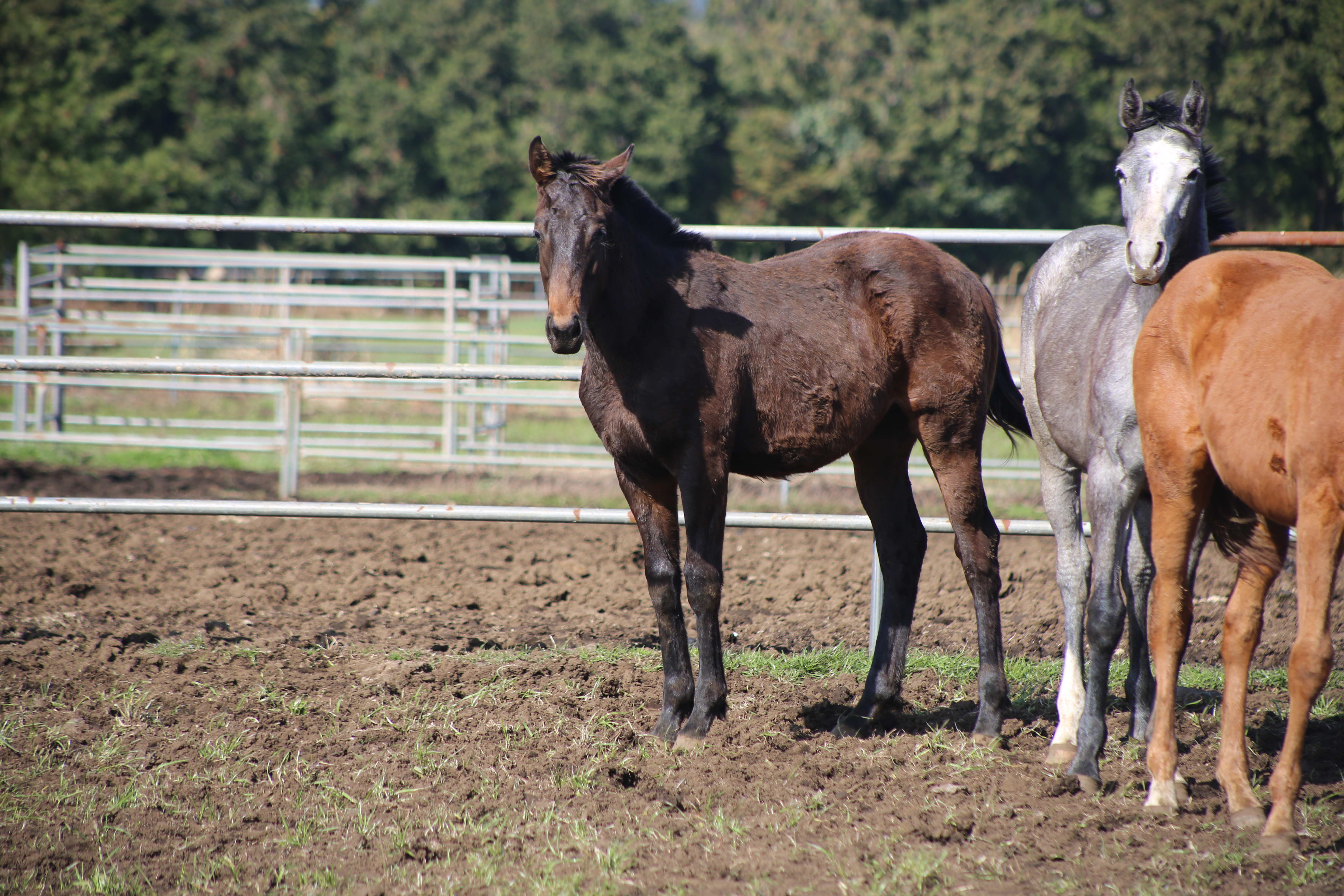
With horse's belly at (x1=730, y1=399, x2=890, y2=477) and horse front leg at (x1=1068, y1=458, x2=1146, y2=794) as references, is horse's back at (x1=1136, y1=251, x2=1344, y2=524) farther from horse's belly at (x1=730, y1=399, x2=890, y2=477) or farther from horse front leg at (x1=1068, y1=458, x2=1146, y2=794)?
horse's belly at (x1=730, y1=399, x2=890, y2=477)

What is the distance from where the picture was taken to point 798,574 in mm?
5891

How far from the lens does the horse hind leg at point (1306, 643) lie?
7.59 ft

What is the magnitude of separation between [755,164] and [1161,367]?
116ft

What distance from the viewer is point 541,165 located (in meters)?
3.25

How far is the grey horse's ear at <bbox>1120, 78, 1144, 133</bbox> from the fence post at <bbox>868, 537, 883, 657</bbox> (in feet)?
5.84

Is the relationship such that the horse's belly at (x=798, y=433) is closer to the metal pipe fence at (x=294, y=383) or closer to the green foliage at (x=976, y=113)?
the metal pipe fence at (x=294, y=383)

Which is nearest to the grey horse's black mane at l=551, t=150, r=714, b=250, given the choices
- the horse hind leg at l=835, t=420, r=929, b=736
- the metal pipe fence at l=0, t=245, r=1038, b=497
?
the horse hind leg at l=835, t=420, r=929, b=736

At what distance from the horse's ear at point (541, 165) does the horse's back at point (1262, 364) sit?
6.53 ft

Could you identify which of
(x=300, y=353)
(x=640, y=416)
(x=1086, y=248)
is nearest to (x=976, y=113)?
(x=300, y=353)

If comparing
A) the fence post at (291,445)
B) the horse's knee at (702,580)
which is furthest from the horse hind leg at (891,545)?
the fence post at (291,445)

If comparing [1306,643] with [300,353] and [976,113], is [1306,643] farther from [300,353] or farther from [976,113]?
[976,113]

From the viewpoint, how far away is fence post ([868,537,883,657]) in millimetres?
3953

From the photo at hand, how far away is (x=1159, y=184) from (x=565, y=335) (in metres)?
1.98

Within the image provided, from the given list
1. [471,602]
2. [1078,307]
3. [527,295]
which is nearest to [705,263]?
[1078,307]
